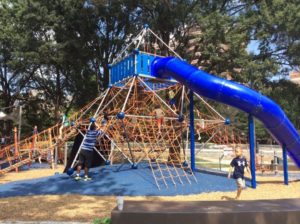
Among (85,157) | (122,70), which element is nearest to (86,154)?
(85,157)

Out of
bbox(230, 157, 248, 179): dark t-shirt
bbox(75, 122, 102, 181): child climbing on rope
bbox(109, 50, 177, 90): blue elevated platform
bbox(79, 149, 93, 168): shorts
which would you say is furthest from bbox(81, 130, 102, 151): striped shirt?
bbox(230, 157, 248, 179): dark t-shirt

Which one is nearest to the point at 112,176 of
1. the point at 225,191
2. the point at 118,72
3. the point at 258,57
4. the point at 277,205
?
the point at 225,191

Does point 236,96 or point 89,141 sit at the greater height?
point 236,96

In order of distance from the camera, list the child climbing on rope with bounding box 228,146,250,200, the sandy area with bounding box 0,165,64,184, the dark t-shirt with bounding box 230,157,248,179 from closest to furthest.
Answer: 1. the child climbing on rope with bounding box 228,146,250,200
2. the dark t-shirt with bounding box 230,157,248,179
3. the sandy area with bounding box 0,165,64,184

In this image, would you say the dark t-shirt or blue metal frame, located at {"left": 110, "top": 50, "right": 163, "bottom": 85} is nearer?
the dark t-shirt

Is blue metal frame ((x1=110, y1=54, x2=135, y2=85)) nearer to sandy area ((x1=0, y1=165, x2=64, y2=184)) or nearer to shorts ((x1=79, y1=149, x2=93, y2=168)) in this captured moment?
shorts ((x1=79, y1=149, x2=93, y2=168))

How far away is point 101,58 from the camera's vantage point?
26.2 m

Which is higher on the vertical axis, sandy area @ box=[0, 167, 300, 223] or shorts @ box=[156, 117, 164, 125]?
shorts @ box=[156, 117, 164, 125]

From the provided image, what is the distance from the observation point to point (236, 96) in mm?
12219

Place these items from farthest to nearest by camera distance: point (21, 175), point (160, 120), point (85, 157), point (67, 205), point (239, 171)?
point (21, 175) < point (160, 120) < point (85, 157) < point (239, 171) < point (67, 205)

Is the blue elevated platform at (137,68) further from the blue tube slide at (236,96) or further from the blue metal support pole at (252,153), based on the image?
the blue metal support pole at (252,153)

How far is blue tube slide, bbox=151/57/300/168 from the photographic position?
1225 cm

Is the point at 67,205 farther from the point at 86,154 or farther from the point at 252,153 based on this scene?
the point at 252,153

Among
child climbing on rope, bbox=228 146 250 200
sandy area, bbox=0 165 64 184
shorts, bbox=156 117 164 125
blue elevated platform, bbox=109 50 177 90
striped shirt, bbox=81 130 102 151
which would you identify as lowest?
sandy area, bbox=0 165 64 184
